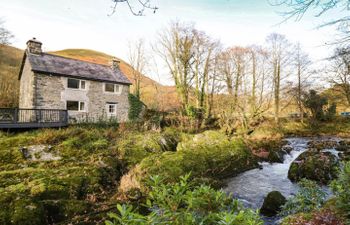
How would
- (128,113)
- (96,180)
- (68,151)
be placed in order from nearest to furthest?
(96,180), (68,151), (128,113)

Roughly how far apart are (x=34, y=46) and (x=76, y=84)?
209 inches

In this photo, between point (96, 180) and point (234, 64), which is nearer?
point (96, 180)

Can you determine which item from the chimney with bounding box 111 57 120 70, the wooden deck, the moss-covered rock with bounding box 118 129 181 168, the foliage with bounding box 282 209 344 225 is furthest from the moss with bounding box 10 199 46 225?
the chimney with bounding box 111 57 120 70

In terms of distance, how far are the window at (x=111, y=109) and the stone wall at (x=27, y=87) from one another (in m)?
7.59

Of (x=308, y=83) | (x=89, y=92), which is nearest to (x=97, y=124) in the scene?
(x=89, y=92)

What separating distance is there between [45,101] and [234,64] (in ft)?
68.6

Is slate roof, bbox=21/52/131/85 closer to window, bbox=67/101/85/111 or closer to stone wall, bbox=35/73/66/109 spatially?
stone wall, bbox=35/73/66/109

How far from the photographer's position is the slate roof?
1983 cm

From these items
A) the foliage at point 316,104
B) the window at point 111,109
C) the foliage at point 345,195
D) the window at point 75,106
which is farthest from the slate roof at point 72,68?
the foliage at point 316,104

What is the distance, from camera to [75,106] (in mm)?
21828

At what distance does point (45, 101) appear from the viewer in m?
19.6

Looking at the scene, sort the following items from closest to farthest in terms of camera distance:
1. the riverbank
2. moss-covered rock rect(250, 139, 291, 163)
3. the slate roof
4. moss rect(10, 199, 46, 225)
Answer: moss rect(10, 199, 46, 225), the riverbank, moss-covered rock rect(250, 139, 291, 163), the slate roof

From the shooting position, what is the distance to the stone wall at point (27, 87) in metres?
19.1

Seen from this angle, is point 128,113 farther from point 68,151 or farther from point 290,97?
point 290,97
